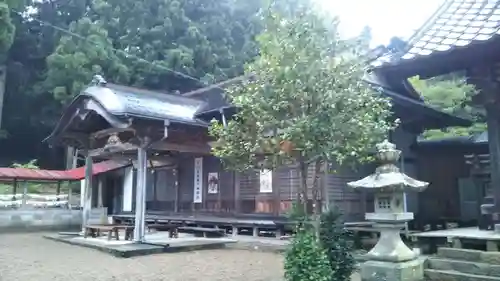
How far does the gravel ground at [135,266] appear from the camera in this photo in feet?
26.1

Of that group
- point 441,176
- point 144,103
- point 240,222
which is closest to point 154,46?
point 144,103

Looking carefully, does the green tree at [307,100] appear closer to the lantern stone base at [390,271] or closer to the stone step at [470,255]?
the lantern stone base at [390,271]

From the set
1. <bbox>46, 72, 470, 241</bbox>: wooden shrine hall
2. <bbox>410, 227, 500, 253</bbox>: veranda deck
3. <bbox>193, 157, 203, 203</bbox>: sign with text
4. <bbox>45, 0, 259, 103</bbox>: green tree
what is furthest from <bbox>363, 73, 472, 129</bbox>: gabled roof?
<bbox>45, 0, 259, 103</bbox>: green tree

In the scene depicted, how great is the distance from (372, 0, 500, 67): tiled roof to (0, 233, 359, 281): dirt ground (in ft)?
12.7

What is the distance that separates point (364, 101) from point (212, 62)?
19303 millimetres

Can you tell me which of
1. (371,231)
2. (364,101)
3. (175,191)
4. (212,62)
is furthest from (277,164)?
(212,62)

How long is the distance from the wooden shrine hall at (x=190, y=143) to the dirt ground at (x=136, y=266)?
6.26 feet

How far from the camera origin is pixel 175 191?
57.3ft

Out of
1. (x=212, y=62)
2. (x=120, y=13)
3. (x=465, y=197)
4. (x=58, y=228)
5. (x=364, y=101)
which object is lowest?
(x=58, y=228)

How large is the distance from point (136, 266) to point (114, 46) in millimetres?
18783

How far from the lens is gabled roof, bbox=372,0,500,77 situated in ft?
21.3

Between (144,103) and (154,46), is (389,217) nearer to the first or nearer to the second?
(144,103)

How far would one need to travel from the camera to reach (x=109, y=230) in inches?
500

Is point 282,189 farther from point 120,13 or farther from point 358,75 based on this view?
point 120,13
